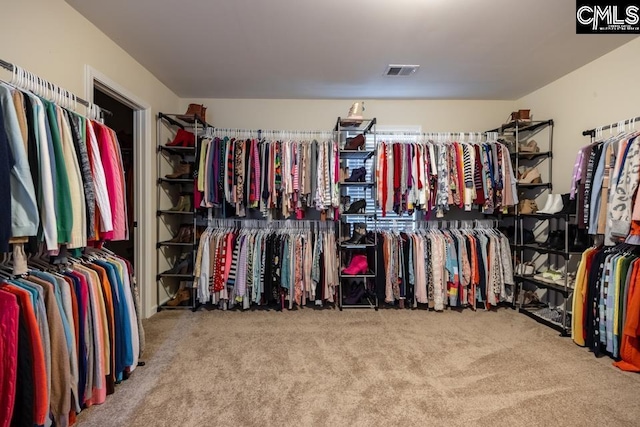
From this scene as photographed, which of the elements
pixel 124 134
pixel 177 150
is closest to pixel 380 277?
pixel 177 150

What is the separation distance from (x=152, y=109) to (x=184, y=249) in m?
1.61

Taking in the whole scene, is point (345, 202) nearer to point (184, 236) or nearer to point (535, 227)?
point (184, 236)

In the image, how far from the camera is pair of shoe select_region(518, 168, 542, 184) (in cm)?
332

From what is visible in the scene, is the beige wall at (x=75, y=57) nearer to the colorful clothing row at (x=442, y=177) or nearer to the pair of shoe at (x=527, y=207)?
the colorful clothing row at (x=442, y=177)

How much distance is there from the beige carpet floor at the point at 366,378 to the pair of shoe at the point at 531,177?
1.52 metres

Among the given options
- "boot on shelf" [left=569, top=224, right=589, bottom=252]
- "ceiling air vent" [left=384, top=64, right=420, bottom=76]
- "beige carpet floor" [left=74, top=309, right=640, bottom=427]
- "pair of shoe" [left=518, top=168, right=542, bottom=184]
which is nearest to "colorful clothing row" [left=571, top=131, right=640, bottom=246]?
"boot on shelf" [left=569, top=224, right=589, bottom=252]

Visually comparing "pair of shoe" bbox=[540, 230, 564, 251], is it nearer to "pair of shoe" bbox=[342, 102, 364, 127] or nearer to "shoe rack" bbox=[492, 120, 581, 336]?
"shoe rack" bbox=[492, 120, 581, 336]

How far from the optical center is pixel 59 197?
4.87 feet

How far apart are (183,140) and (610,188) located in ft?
12.8

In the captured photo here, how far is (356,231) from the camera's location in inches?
134

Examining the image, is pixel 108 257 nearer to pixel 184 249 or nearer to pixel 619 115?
pixel 184 249

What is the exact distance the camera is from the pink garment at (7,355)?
123 centimetres

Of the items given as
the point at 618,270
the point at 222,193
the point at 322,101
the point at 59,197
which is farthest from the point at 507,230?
the point at 59,197

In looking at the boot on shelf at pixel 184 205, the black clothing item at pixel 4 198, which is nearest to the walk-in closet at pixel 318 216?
the black clothing item at pixel 4 198
